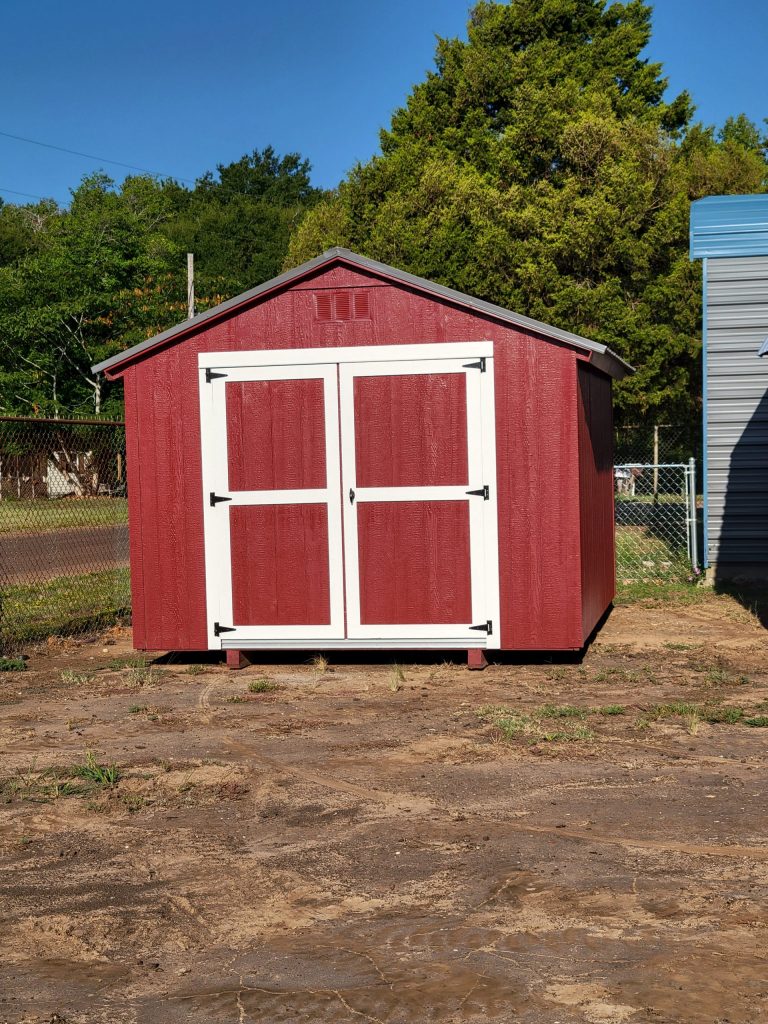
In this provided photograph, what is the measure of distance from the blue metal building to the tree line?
915cm

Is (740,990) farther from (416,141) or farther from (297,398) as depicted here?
(416,141)

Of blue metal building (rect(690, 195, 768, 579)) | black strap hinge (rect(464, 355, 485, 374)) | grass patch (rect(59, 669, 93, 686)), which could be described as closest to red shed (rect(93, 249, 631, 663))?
black strap hinge (rect(464, 355, 485, 374))

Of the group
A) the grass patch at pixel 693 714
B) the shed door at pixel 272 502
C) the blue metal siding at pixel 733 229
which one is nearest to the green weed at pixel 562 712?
the grass patch at pixel 693 714

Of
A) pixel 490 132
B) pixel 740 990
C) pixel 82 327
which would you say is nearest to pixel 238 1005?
pixel 740 990

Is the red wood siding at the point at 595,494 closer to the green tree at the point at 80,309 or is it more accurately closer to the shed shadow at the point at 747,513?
the shed shadow at the point at 747,513

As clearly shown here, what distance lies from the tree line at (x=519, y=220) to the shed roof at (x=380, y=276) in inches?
551

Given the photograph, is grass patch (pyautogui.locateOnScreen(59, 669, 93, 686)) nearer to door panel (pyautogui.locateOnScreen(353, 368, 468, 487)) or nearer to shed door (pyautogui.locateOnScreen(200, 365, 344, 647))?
shed door (pyautogui.locateOnScreen(200, 365, 344, 647))

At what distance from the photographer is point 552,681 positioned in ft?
29.3

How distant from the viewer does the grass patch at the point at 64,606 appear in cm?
1154

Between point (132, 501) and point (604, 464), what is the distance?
15.3ft

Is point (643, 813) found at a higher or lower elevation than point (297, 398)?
lower

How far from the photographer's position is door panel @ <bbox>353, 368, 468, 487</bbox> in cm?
947

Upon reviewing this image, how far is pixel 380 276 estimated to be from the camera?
9555 millimetres

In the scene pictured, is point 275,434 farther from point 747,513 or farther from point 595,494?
point 747,513
